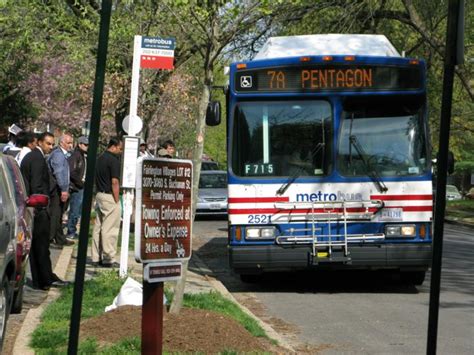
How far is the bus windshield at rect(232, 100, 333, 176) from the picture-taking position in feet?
42.4

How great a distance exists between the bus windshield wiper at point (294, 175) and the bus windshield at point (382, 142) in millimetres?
289

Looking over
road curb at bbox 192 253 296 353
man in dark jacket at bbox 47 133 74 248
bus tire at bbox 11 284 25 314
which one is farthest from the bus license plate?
man in dark jacket at bbox 47 133 74 248

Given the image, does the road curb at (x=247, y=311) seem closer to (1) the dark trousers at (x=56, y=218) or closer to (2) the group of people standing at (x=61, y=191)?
(2) the group of people standing at (x=61, y=191)

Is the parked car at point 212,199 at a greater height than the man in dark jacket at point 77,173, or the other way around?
the man in dark jacket at point 77,173

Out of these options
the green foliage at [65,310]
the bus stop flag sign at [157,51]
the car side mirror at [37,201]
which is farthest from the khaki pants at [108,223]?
the car side mirror at [37,201]

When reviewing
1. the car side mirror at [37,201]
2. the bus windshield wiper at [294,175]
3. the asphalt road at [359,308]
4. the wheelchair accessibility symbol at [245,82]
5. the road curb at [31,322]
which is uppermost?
Answer: the wheelchair accessibility symbol at [245,82]

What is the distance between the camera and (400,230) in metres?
12.8

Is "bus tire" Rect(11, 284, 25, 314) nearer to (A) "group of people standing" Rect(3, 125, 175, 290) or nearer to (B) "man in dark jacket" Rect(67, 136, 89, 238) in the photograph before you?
(A) "group of people standing" Rect(3, 125, 175, 290)

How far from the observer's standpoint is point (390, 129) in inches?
512

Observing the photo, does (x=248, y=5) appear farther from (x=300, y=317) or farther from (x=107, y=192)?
(x=300, y=317)

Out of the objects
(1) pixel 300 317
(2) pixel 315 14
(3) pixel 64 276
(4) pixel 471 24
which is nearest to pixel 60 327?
(1) pixel 300 317

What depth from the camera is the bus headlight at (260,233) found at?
12789 mm

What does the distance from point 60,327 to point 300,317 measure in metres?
3.27

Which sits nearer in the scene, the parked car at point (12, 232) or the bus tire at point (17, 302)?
the parked car at point (12, 232)
